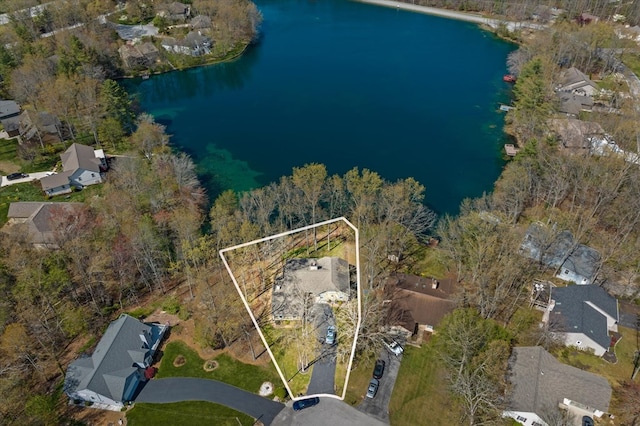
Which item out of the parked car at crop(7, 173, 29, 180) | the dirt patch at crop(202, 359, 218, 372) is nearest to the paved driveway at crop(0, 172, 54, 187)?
the parked car at crop(7, 173, 29, 180)

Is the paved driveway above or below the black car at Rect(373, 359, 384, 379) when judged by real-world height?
above

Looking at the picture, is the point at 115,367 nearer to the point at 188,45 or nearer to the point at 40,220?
the point at 40,220

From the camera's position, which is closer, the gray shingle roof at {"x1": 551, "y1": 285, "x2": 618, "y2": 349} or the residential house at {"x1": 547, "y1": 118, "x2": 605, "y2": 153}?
the gray shingle roof at {"x1": 551, "y1": 285, "x2": 618, "y2": 349}

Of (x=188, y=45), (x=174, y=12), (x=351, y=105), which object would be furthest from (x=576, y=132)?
(x=174, y=12)

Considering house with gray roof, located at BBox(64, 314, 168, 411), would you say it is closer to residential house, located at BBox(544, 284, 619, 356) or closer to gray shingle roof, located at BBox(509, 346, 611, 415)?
gray shingle roof, located at BBox(509, 346, 611, 415)

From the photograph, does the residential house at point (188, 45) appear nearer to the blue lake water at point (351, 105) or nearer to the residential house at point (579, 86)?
the blue lake water at point (351, 105)

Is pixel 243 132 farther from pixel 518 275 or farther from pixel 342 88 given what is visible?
pixel 518 275

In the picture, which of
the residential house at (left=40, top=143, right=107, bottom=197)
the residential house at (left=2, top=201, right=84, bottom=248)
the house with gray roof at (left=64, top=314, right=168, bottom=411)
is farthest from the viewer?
the residential house at (left=40, top=143, right=107, bottom=197)
